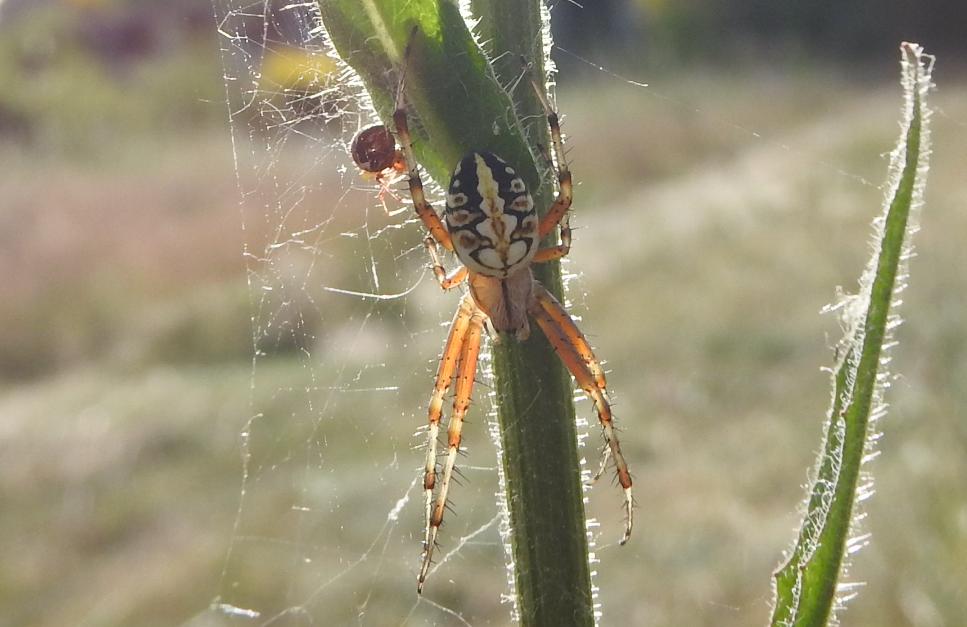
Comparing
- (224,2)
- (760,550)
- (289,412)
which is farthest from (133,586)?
(224,2)

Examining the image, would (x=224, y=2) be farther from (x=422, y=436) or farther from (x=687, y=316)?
(x=687, y=316)

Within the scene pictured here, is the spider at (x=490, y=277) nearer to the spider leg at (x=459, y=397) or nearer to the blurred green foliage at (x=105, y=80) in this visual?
the spider leg at (x=459, y=397)

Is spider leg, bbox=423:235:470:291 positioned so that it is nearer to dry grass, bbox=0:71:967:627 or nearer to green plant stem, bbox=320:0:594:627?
→ dry grass, bbox=0:71:967:627

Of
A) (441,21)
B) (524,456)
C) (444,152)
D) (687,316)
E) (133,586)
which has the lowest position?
(133,586)

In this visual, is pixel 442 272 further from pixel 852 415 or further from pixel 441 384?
pixel 852 415

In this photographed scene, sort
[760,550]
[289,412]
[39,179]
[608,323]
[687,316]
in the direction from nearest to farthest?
1. [760,550]
2. [289,412]
3. [687,316]
4. [608,323]
5. [39,179]

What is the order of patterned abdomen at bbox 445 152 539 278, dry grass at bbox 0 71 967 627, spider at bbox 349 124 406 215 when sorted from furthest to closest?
dry grass at bbox 0 71 967 627
spider at bbox 349 124 406 215
patterned abdomen at bbox 445 152 539 278

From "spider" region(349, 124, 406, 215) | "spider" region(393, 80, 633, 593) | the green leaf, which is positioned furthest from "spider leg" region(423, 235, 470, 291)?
the green leaf
